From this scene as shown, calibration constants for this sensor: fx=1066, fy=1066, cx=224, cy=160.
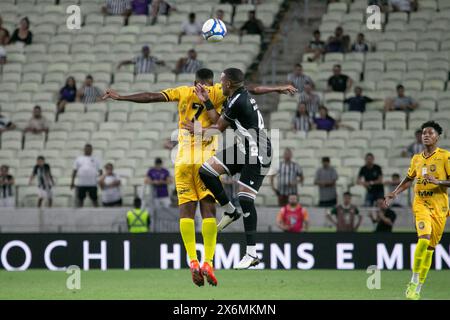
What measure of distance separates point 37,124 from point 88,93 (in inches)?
59.4

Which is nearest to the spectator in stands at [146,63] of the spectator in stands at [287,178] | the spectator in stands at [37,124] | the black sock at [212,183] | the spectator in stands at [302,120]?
the spectator in stands at [37,124]

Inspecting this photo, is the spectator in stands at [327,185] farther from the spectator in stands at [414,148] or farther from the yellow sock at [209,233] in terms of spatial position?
the yellow sock at [209,233]

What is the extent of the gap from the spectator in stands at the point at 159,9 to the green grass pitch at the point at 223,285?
9680 millimetres

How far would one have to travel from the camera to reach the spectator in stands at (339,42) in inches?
1033

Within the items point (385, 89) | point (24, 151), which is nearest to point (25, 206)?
point (24, 151)

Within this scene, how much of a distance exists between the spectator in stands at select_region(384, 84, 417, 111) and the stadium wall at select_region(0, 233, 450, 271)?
4.92 metres

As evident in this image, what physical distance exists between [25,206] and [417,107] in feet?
30.2

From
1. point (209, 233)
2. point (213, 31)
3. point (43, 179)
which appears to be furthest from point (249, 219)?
point (43, 179)

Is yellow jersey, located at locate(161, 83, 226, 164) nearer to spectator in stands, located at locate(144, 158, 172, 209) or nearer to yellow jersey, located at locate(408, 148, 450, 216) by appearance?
yellow jersey, located at locate(408, 148, 450, 216)

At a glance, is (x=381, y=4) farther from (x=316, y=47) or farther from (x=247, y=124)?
(x=247, y=124)

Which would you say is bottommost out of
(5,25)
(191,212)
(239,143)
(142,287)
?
(142,287)

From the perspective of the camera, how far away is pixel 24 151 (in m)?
25.5

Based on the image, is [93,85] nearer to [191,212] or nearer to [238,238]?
[238,238]

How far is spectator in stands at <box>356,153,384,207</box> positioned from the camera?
72.5 feet
